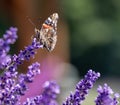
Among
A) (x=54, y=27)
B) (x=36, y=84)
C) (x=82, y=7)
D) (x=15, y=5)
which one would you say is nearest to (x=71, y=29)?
(x=82, y=7)

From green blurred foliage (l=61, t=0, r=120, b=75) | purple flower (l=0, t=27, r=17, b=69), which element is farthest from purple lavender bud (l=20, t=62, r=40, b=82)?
green blurred foliage (l=61, t=0, r=120, b=75)

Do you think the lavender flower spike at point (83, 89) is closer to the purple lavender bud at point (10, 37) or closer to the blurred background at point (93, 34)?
the purple lavender bud at point (10, 37)

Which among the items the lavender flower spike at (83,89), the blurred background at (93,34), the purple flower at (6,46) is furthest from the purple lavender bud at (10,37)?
the blurred background at (93,34)

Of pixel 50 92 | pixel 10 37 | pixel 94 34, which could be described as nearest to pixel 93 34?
pixel 94 34

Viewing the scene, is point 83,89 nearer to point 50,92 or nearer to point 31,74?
point 31,74

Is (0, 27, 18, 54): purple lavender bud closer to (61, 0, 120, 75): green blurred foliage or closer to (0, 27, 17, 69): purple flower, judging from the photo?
(0, 27, 17, 69): purple flower

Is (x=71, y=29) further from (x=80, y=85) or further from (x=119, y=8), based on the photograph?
(x=80, y=85)
